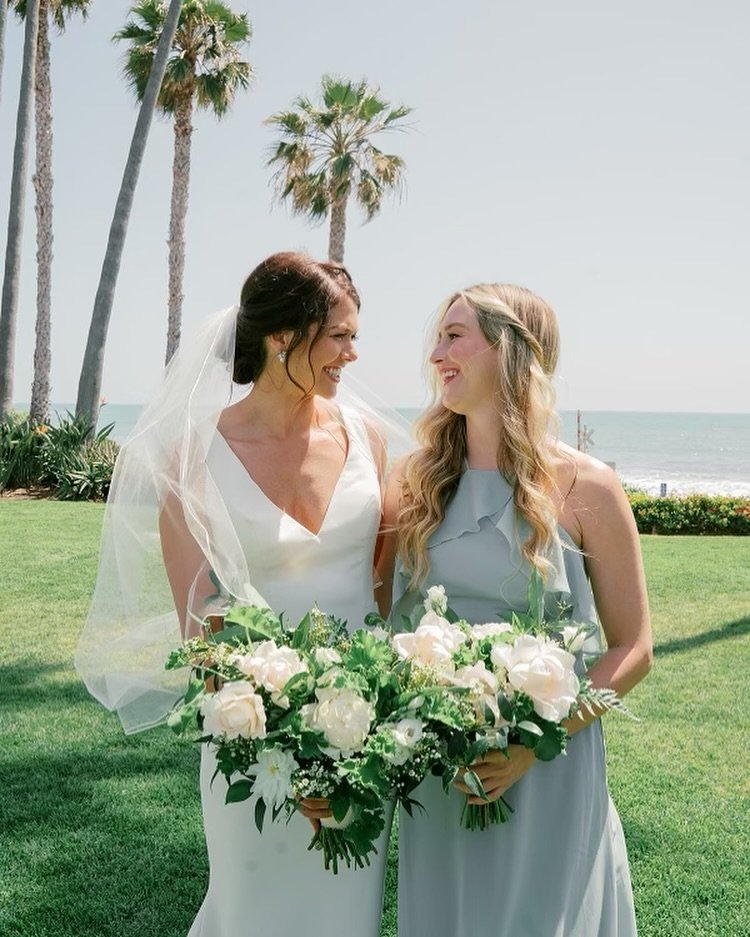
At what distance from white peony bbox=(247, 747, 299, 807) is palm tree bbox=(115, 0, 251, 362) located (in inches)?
908

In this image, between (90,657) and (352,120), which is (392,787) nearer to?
(90,657)

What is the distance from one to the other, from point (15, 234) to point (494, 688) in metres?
20.6

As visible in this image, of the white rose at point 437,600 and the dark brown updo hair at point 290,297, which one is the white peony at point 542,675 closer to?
the white rose at point 437,600

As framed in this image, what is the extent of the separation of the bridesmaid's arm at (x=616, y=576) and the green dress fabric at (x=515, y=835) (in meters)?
0.08

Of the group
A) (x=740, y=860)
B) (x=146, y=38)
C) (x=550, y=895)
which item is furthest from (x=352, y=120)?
(x=550, y=895)

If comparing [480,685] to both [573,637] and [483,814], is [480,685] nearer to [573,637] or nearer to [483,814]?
[573,637]

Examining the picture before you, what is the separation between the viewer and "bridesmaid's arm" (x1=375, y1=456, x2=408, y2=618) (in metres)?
3.37

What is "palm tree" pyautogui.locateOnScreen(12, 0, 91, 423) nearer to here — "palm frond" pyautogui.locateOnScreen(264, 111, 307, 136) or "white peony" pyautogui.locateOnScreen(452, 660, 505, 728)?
"palm frond" pyautogui.locateOnScreen(264, 111, 307, 136)

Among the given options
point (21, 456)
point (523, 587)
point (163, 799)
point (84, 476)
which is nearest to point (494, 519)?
point (523, 587)

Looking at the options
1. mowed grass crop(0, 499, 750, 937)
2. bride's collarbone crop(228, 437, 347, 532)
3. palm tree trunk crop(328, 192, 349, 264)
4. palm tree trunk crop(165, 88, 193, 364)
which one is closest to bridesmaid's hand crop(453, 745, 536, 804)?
mowed grass crop(0, 499, 750, 937)

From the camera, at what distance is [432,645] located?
2.32 meters

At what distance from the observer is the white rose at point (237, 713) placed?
2.17 metres

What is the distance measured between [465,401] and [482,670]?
3.22 ft

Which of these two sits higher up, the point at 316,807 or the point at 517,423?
the point at 517,423
